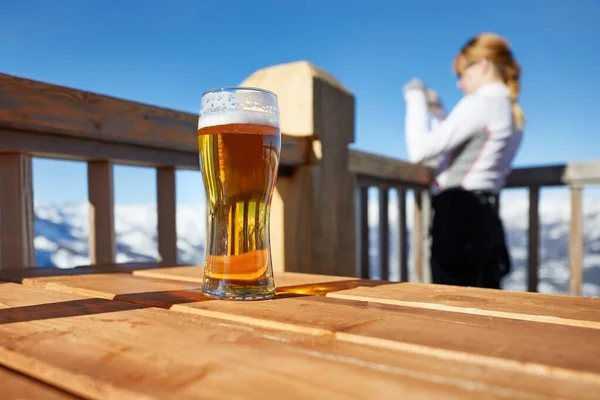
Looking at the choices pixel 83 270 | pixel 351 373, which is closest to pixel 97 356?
pixel 351 373

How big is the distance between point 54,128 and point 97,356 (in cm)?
74

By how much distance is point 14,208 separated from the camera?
0.99 m

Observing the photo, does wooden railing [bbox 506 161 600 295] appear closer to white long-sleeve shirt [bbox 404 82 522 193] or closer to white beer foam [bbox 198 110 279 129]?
white long-sleeve shirt [bbox 404 82 522 193]

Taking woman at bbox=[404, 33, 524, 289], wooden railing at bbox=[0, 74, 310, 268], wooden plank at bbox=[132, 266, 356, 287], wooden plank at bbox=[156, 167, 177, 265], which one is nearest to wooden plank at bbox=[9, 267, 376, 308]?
wooden plank at bbox=[132, 266, 356, 287]

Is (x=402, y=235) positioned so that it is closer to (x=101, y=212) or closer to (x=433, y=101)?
(x=433, y=101)

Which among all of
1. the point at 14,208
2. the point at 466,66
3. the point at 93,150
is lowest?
the point at 14,208

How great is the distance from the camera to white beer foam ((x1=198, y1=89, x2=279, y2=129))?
0.60 m

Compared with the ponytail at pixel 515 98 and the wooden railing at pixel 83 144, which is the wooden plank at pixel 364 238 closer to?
the ponytail at pixel 515 98

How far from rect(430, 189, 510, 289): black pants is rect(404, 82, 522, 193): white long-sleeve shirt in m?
0.07

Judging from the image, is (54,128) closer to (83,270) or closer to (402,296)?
(83,270)

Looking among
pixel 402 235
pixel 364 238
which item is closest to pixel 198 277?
pixel 364 238

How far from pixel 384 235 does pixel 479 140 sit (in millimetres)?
536

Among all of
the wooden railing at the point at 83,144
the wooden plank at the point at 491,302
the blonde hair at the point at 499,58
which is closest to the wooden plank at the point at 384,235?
the blonde hair at the point at 499,58

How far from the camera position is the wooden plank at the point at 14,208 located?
0.98 metres
